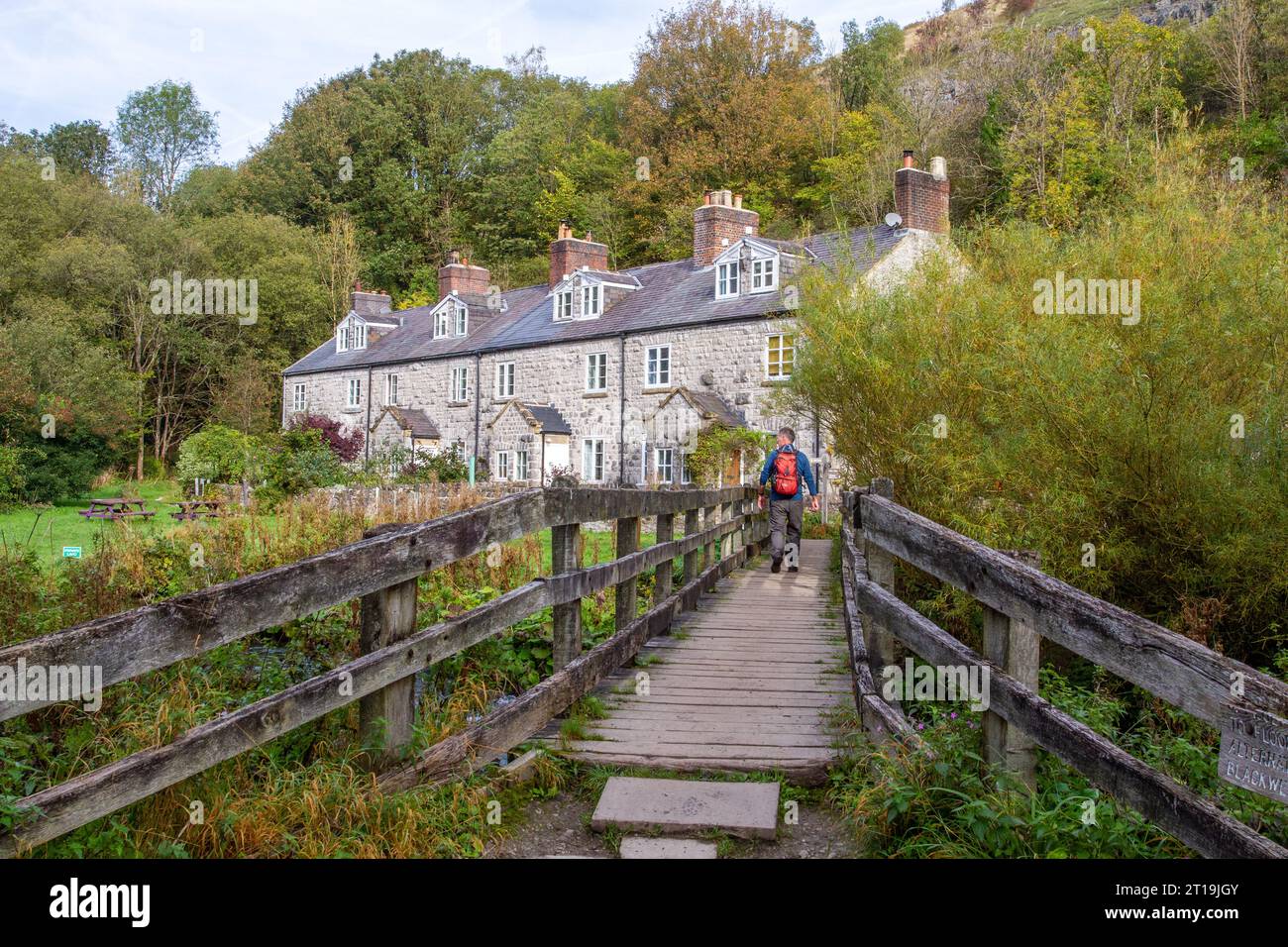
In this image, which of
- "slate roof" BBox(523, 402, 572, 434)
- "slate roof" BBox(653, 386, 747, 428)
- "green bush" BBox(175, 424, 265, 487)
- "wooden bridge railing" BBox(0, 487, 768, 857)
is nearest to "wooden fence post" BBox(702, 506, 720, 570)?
→ "wooden bridge railing" BBox(0, 487, 768, 857)

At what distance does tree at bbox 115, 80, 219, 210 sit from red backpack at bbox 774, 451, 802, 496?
52723mm

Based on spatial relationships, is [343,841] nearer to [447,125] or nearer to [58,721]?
[58,721]

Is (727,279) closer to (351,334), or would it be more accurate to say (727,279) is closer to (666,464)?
(666,464)

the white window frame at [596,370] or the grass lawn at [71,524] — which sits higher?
the white window frame at [596,370]

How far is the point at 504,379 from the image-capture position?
3409 centimetres

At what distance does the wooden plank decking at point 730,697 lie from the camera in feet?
16.4

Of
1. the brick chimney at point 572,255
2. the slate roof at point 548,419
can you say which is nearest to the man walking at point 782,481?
the slate roof at point 548,419

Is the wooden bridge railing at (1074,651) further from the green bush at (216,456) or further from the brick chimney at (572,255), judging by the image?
the brick chimney at (572,255)

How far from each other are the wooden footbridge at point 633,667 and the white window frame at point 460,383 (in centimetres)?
2860

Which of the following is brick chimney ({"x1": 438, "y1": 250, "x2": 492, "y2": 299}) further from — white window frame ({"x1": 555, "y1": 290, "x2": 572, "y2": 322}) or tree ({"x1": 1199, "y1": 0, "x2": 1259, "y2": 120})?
tree ({"x1": 1199, "y1": 0, "x2": 1259, "y2": 120})

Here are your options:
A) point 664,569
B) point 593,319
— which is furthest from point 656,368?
point 664,569

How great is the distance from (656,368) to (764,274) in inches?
165

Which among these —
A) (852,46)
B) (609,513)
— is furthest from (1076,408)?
(852,46)
